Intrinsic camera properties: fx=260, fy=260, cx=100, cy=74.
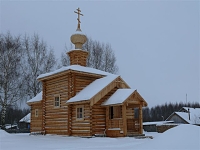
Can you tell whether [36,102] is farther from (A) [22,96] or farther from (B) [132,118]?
(B) [132,118]

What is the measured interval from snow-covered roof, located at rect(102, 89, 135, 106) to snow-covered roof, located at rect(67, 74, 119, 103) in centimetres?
97

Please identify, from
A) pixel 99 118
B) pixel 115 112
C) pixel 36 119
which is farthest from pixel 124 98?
pixel 36 119

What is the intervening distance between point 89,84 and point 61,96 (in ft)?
7.67

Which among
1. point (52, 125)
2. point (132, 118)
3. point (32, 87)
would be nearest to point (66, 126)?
point (52, 125)

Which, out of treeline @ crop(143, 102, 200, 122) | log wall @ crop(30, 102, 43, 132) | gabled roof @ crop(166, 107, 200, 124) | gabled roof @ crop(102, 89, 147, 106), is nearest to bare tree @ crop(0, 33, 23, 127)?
log wall @ crop(30, 102, 43, 132)

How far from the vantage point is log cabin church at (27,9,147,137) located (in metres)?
17.4

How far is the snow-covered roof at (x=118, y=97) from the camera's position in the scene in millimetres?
16922

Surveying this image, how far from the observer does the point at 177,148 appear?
9562 mm

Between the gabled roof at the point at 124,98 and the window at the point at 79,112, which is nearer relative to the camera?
the gabled roof at the point at 124,98

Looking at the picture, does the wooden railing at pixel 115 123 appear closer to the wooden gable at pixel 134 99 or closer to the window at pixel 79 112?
the wooden gable at pixel 134 99

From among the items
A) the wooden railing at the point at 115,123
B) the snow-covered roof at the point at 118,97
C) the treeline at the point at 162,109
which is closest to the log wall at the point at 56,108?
the wooden railing at the point at 115,123

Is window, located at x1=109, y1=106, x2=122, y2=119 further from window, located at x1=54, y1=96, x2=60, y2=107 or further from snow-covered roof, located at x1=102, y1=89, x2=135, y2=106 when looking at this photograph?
window, located at x1=54, y1=96, x2=60, y2=107

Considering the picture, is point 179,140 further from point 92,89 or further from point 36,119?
point 36,119

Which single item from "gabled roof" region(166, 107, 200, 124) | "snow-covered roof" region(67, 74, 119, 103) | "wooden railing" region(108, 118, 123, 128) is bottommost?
"gabled roof" region(166, 107, 200, 124)
